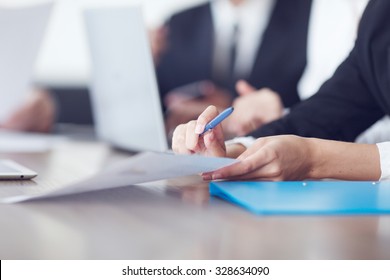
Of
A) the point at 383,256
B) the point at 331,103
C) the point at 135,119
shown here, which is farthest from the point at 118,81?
the point at 383,256

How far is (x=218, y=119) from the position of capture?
0.77 m

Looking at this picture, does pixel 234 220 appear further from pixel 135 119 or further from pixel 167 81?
pixel 167 81

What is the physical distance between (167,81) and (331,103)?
1702 mm

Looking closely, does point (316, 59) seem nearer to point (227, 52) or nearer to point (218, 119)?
point (227, 52)

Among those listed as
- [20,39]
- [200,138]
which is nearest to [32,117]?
[20,39]

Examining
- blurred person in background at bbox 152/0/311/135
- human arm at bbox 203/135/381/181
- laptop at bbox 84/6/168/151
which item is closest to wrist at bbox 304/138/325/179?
human arm at bbox 203/135/381/181

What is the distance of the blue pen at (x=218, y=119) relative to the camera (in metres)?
0.76

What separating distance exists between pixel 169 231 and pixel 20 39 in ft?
3.03

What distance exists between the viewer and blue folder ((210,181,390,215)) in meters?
0.62

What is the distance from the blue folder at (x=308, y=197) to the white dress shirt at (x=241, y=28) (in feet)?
5.06

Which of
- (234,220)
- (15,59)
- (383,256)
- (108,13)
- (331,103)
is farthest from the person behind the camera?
(15,59)

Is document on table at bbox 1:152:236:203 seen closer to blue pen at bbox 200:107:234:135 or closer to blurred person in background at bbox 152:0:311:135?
blue pen at bbox 200:107:234:135

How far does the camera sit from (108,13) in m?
1.24

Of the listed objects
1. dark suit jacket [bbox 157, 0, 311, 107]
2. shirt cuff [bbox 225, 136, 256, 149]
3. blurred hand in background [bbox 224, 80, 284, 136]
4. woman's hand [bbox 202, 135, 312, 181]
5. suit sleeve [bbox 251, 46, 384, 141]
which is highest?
dark suit jacket [bbox 157, 0, 311, 107]
